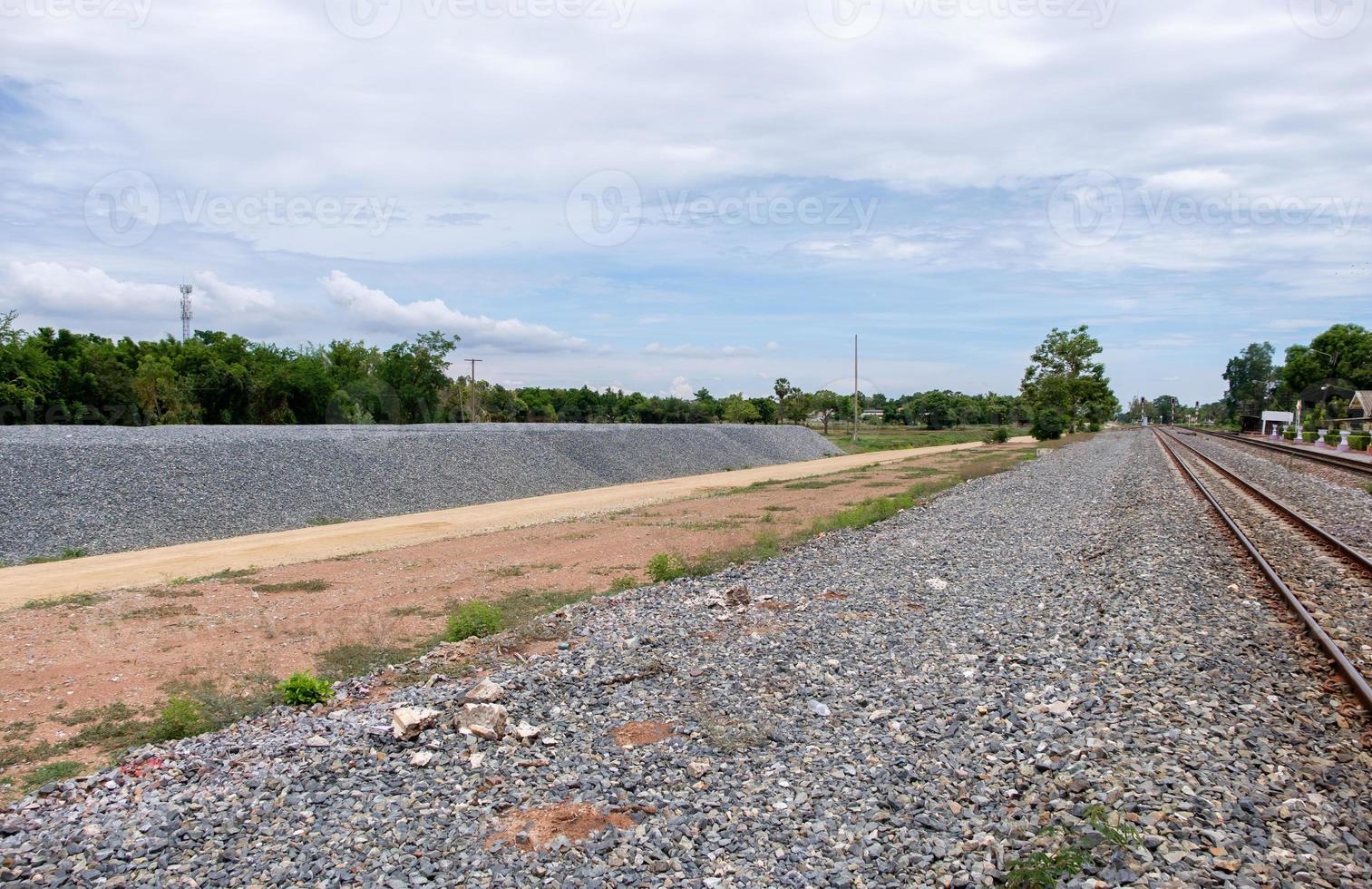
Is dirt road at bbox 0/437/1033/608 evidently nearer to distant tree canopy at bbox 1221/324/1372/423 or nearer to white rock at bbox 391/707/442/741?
white rock at bbox 391/707/442/741

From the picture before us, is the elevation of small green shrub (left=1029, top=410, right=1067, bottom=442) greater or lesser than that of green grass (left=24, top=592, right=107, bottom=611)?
greater

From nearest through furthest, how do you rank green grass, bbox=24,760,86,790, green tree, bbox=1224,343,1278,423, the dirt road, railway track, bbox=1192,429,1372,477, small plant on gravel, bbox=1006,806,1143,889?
small plant on gravel, bbox=1006,806,1143,889, green grass, bbox=24,760,86,790, the dirt road, railway track, bbox=1192,429,1372,477, green tree, bbox=1224,343,1278,423

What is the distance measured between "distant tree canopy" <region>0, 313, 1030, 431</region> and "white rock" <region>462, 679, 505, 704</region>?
58473 mm

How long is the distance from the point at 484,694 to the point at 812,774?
3.51m

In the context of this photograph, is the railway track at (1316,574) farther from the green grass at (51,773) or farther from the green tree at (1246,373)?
the green tree at (1246,373)

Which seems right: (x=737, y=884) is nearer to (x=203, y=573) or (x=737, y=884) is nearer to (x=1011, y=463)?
(x=203, y=573)

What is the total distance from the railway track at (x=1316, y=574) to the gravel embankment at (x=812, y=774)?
0.45m

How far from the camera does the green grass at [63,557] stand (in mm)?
22016

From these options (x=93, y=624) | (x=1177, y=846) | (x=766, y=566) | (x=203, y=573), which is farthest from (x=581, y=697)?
(x=203, y=573)

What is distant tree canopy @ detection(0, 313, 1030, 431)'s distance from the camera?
188ft

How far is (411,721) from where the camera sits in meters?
7.48

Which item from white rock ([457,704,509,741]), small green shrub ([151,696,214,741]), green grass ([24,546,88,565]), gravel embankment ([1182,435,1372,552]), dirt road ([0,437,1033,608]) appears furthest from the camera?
green grass ([24,546,88,565])

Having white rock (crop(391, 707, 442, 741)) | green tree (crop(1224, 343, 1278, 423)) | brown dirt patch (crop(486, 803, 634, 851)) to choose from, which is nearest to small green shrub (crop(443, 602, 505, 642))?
white rock (crop(391, 707, 442, 741))

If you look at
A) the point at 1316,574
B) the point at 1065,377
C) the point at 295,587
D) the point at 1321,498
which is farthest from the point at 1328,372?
the point at 295,587
